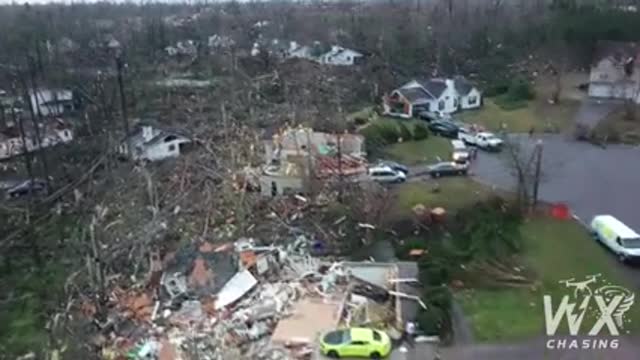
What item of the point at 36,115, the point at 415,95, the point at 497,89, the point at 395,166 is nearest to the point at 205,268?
the point at 395,166

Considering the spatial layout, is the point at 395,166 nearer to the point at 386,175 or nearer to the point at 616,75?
the point at 386,175

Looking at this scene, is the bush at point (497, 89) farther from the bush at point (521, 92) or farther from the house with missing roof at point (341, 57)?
the house with missing roof at point (341, 57)

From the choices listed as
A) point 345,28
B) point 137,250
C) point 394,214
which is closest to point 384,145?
point 394,214

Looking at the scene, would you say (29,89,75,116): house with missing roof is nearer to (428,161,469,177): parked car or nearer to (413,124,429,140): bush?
(413,124,429,140): bush

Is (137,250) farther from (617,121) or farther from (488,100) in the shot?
(488,100)

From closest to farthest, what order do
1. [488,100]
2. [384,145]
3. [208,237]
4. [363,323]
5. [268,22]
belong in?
[363,323] → [208,237] → [384,145] → [488,100] → [268,22]

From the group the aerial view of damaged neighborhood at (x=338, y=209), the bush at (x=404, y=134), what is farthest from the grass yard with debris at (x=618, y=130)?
the bush at (x=404, y=134)
